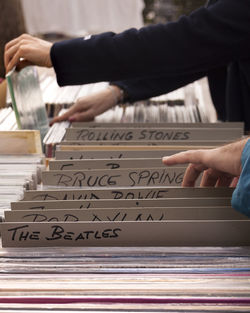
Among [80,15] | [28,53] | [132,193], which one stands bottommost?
[80,15]

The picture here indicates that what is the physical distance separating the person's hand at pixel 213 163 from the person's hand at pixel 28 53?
56 centimetres

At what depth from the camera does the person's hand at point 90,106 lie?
159cm

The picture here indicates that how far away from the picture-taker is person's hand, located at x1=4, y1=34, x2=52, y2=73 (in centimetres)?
140

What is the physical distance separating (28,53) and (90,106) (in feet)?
0.97

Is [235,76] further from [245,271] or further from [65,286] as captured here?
[65,286]

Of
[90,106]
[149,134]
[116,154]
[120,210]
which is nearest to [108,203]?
[120,210]

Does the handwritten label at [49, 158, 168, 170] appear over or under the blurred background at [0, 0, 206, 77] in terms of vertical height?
over

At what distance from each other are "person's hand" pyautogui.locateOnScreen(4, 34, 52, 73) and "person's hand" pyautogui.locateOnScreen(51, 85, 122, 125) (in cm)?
21

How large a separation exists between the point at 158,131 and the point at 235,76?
1.58 feet

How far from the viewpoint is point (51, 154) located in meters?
1.28

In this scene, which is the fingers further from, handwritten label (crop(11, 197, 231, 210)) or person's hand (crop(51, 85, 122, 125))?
handwritten label (crop(11, 197, 231, 210))

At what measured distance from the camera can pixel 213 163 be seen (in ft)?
3.05

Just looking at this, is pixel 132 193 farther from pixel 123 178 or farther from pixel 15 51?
pixel 15 51

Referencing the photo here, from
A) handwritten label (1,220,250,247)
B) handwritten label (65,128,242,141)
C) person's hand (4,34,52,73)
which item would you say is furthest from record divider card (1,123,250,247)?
person's hand (4,34,52,73)
